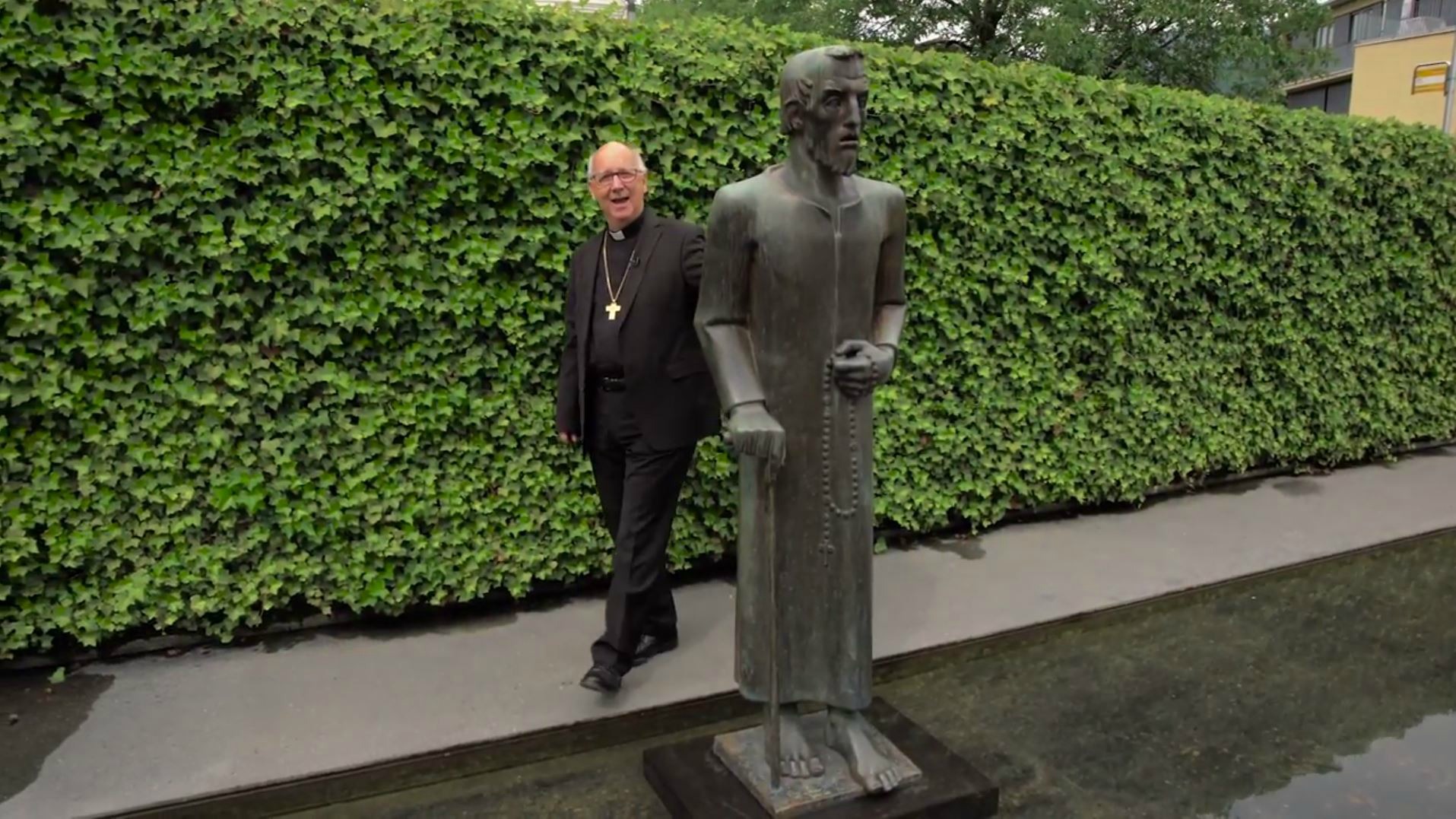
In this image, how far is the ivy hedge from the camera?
13.6 feet

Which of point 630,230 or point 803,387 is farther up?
point 630,230

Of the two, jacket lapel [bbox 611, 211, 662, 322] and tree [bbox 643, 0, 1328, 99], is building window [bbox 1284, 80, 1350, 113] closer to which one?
tree [bbox 643, 0, 1328, 99]

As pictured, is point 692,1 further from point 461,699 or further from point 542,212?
point 461,699

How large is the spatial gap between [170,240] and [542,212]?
1.64 metres

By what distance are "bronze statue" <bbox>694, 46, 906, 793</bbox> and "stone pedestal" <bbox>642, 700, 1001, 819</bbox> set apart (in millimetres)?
57

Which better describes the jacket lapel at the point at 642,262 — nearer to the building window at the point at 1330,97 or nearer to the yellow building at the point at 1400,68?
the yellow building at the point at 1400,68

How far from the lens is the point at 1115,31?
1512 centimetres

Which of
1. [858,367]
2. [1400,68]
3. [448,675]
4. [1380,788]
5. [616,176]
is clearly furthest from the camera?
[1400,68]

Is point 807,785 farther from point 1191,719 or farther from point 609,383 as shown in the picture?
point 1191,719

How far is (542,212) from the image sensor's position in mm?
4781

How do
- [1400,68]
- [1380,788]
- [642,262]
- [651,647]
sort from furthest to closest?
[1400,68] → [651,647] → [642,262] → [1380,788]

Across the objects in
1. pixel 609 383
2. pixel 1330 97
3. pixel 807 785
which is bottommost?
pixel 807 785

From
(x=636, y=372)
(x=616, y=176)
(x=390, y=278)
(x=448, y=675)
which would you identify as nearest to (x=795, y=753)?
(x=636, y=372)

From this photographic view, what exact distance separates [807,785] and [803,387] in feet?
4.17
